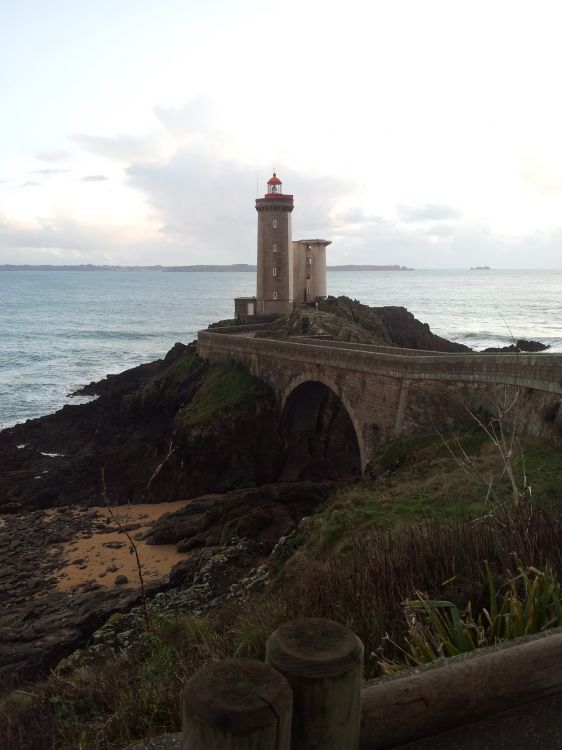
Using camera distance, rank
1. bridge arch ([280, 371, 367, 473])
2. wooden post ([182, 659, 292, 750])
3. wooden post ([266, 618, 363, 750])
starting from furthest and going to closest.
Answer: bridge arch ([280, 371, 367, 473]), wooden post ([266, 618, 363, 750]), wooden post ([182, 659, 292, 750])

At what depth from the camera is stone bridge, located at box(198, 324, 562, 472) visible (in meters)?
17.7

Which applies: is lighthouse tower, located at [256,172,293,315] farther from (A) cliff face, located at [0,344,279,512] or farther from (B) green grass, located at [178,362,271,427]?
(B) green grass, located at [178,362,271,427]

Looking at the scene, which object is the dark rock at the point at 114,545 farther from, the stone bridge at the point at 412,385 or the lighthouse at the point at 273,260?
the lighthouse at the point at 273,260

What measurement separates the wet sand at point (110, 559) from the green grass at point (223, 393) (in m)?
6.96

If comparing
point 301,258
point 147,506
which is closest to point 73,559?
point 147,506

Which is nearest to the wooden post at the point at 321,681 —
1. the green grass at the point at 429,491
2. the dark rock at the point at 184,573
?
the green grass at the point at 429,491

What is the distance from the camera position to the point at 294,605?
6.64m

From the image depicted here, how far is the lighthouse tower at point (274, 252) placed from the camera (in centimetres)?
4584

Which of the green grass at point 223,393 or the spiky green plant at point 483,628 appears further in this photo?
the green grass at point 223,393

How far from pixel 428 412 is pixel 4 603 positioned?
46.7 feet

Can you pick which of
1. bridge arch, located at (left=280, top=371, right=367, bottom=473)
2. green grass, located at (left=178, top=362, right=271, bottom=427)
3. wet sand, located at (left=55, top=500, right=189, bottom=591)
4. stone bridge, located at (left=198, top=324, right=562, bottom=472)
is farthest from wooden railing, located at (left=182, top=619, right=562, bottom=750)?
green grass, located at (left=178, top=362, right=271, bottom=427)

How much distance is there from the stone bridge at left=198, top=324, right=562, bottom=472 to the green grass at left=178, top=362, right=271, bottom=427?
139 centimetres

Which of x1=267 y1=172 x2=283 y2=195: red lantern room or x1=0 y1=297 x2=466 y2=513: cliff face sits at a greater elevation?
x1=267 y1=172 x2=283 y2=195: red lantern room

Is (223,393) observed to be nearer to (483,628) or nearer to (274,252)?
(274,252)
